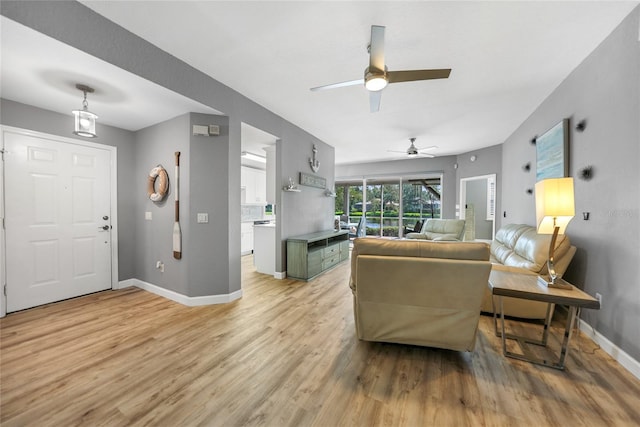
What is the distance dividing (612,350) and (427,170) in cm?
562

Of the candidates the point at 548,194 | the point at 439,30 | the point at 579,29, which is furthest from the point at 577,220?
the point at 439,30

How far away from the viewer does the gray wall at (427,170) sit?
6773 millimetres

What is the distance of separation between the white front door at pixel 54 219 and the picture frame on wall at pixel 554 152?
575cm

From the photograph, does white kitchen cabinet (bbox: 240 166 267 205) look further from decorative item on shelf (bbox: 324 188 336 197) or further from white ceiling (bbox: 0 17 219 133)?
white ceiling (bbox: 0 17 219 133)

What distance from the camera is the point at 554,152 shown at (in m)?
2.97

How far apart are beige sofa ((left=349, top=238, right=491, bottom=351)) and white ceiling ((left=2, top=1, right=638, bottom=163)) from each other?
1.74m

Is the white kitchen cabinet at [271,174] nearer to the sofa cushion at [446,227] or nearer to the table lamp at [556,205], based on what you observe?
the table lamp at [556,205]

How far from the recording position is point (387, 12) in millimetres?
1832

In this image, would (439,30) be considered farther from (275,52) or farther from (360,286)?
(360,286)

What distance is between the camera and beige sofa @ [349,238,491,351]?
1756 mm

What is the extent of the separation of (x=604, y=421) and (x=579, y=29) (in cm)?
282

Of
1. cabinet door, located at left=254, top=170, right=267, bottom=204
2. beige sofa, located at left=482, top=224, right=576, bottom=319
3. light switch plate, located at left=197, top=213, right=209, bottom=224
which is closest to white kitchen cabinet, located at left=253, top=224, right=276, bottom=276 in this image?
light switch plate, located at left=197, top=213, right=209, bottom=224

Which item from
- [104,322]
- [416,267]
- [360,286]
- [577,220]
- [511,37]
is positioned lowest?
[104,322]

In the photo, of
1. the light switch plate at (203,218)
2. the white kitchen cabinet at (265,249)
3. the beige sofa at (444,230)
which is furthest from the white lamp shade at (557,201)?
the white kitchen cabinet at (265,249)
